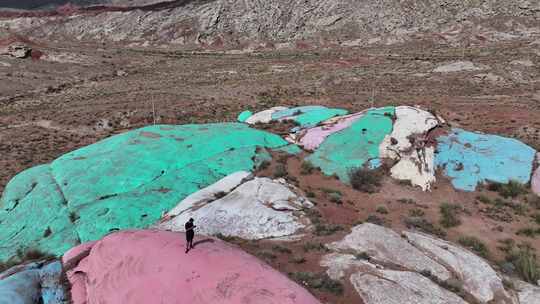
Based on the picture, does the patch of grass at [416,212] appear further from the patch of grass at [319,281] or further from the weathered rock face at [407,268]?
the patch of grass at [319,281]

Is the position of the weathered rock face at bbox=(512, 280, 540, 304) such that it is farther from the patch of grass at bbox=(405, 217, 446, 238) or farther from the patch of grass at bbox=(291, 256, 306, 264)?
the patch of grass at bbox=(291, 256, 306, 264)

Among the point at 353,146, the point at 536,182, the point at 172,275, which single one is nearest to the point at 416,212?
the point at 353,146

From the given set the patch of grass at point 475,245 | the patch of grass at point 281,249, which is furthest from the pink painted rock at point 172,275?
the patch of grass at point 475,245

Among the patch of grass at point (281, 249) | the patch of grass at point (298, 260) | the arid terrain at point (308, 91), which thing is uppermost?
the patch of grass at point (298, 260)

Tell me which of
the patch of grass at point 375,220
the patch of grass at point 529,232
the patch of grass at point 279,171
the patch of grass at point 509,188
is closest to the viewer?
the patch of grass at point 375,220

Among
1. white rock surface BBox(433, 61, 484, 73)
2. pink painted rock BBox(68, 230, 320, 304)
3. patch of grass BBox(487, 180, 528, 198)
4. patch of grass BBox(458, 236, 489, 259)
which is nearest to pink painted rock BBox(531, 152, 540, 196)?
patch of grass BBox(487, 180, 528, 198)

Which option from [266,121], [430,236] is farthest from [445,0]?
[430,236]

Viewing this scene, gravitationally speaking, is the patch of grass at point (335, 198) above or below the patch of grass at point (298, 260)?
below

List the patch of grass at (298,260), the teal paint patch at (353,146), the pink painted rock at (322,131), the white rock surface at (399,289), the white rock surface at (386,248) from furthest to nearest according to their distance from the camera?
the pink painted rock at (322,131) < the teal paint patch at (353,146) < the white rock surface at (386,248) < the patch of grass at (298,260) < the white rock surface at (399,289)
